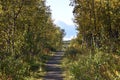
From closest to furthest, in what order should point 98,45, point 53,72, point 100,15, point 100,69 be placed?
point 100,69 → point 53,72 → point 98,45 → point 100,15

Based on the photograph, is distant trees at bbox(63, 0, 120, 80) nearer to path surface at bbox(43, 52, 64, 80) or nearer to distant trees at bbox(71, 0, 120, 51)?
distant trees at bbox(71, 0, 120, 51)

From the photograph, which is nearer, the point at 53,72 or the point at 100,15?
the point at 53,72

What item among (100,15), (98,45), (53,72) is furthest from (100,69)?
(100,15)

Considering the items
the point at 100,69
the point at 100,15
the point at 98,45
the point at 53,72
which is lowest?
the point at 53,72

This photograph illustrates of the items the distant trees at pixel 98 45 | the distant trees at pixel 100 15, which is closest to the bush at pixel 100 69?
the distant trees at pixel 98 45

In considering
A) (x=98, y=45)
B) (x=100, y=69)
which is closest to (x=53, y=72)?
(x=98, y=45)

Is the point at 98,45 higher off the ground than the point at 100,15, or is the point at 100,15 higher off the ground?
the point at 100,15

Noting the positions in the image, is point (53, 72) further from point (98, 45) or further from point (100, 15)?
point (100, 15)

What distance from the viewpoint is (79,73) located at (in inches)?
1008

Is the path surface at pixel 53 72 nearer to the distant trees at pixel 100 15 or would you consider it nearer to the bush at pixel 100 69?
the distant trees at pixel 100 15

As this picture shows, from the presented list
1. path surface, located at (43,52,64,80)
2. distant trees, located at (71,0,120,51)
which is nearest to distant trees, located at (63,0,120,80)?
distant trees, located at (71,0,120,51)

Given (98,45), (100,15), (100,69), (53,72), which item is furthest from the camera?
(100,15)

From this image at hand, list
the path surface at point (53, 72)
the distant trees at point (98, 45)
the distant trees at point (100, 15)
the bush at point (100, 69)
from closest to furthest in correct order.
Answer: the bush at point (100, 69) < the distant trees at point (98, 45) < the path surface at point (53, 72) < the distant trees at point (100, 15)

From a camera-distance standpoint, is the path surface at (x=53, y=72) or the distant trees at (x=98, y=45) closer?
the distant trees at (x=98, y=45)
